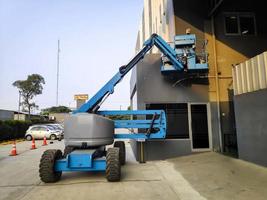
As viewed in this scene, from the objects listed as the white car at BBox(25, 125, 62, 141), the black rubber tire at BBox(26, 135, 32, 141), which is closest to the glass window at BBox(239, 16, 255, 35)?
the white car at BBox(25, 125, 62, 141)

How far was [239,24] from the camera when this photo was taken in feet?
41.0

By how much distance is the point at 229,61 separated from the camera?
11.9 m

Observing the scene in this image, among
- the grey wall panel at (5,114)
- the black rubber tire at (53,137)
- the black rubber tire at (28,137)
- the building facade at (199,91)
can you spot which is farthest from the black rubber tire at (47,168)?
the grey wall panel at (5,114)

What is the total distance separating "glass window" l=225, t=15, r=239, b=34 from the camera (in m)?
12.4

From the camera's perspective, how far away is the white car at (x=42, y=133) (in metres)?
26.0

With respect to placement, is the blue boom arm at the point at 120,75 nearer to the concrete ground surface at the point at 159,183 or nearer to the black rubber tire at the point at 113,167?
the concrete ground surface at the point at 159,183

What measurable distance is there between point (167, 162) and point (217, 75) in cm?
450

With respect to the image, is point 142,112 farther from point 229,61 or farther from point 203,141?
point 229,61

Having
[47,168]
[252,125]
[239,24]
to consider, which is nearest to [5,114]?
[47,168]

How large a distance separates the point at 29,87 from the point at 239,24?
162 ft

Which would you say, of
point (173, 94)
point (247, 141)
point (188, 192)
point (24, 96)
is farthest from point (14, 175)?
point (24, 96)

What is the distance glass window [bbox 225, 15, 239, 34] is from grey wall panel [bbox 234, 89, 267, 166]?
4.25m

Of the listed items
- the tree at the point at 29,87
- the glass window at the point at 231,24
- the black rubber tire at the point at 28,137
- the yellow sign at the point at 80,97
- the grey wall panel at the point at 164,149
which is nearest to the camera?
the yellow sign at the point at 80,97

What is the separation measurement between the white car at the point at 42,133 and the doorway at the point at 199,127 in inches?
708
